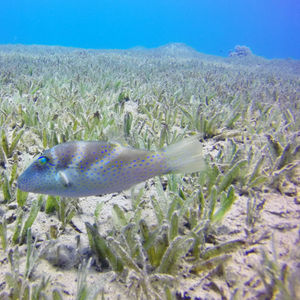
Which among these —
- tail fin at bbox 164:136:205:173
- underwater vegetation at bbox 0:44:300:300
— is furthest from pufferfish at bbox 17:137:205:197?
underwater vegetation at bbox 0:44:300:300

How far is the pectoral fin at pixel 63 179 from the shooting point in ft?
4.63

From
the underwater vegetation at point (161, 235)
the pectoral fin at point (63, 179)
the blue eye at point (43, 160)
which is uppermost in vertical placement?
the blue eye at point (43, 160)

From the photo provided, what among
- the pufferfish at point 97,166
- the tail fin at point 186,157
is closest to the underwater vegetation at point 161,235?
the pufferfish at point 97,166

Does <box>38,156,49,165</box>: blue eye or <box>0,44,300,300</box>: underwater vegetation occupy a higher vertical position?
<box>38,156,49,165</box>: blue eye

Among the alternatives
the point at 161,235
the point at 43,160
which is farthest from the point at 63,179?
the point at 161,235

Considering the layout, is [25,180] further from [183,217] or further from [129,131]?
[129,131]

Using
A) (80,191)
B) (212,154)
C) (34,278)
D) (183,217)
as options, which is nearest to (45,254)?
(34,278)

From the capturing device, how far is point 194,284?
1.57 meters

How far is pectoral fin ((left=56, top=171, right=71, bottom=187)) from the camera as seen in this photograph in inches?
55.5

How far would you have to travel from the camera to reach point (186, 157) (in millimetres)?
1569

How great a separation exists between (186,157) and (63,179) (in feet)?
2.61

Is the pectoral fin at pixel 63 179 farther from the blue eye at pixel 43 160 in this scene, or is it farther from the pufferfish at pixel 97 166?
the blue eye at pixel 43 160

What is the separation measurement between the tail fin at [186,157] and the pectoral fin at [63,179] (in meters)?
0.65

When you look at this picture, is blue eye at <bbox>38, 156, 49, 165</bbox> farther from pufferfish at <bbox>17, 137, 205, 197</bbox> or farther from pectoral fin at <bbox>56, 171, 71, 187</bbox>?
pectoral fin at <bbox>56, 171, 71, 187</bbox>
